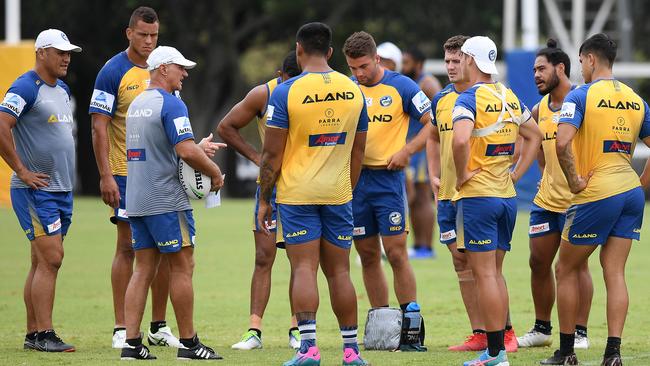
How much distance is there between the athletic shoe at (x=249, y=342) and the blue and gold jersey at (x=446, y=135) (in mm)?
1928

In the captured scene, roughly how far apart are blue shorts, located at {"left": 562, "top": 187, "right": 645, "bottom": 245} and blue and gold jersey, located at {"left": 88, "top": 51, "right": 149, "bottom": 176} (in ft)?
12.1

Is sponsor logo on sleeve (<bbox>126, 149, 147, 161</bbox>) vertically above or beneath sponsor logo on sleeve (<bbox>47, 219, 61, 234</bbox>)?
above

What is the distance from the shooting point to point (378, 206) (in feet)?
33.6

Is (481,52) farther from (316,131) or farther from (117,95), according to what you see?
(117,95)

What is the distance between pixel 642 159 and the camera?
34.3 metres

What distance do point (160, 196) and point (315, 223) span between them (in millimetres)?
1208

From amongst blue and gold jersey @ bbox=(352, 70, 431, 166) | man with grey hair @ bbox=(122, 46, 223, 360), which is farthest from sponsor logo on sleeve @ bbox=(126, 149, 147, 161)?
blue and gold jersey @ bbox=(352, 70, 431, 166)

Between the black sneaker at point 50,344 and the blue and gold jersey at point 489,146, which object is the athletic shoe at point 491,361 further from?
the black sneaker at point 50,344

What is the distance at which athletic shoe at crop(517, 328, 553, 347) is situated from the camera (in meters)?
10.1

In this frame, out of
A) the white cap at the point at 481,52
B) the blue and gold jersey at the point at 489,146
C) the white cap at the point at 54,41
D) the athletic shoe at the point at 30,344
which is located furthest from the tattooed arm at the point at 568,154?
the athletic shoe at the point at 30,344

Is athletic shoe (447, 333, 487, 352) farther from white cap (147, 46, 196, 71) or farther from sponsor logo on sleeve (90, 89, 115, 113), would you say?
sponsor logo on sleeve (90, 89, 115, 113)

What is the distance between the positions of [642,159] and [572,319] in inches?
1042

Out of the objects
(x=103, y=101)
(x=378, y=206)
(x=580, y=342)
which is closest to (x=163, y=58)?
(x=103, y=101)

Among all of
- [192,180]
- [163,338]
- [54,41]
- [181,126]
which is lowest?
[163,338]
